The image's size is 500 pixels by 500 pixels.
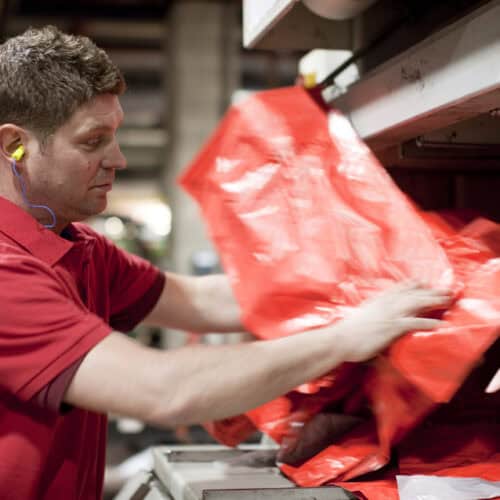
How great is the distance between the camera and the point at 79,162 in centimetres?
144

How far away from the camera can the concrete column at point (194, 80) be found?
25.3 feet

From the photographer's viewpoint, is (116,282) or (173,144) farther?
(173,144)

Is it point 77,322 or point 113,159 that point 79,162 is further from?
point 77,322

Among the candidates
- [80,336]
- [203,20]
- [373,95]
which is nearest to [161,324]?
[80,336]

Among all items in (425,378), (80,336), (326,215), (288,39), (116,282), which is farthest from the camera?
(116,282)

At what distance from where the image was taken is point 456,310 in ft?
3.76

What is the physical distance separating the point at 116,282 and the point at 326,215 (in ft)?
2.15

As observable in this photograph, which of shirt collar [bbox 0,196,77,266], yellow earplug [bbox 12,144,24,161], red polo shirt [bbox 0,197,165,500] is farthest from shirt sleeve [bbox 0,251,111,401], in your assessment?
yellow earplug [bbox 12,144,24,161]

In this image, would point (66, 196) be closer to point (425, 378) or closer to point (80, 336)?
point (80, 336)

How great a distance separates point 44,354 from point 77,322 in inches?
2.8

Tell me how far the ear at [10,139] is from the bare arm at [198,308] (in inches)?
22.2

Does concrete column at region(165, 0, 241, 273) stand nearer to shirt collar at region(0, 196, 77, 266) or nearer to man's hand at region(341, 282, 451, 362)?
shirt collar at region(0, 196, 77, 266)

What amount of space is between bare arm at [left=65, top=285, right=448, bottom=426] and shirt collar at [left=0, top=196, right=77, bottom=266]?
0.95ft

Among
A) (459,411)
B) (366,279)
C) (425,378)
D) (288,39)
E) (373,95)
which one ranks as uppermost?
(288,39)
